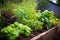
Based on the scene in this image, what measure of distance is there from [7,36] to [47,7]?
1847cm

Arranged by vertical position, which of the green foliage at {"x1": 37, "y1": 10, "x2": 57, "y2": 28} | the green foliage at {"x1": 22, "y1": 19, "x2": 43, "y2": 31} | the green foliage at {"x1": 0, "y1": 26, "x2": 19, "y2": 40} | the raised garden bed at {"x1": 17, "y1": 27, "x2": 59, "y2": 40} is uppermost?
the green foliage at {"x1": 37, "y1": 10, "x2": 57, "y2": 28}

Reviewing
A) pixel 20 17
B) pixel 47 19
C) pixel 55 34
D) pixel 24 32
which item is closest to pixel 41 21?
pixel 47 19

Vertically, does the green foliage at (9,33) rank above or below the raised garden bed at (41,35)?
below

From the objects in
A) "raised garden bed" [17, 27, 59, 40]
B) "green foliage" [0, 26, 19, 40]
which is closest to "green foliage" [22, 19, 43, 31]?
"raised garden bed" [17, 27, 59, 40]

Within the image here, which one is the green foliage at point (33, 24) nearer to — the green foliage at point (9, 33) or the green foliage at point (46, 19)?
the green foliage at point (46, 19)

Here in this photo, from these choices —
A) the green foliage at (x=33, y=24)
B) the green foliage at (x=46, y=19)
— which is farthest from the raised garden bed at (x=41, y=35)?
the green foliage at (x=46, y=19)

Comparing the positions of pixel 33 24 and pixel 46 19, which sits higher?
pixel 46 19

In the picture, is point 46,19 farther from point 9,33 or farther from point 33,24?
point 9,33

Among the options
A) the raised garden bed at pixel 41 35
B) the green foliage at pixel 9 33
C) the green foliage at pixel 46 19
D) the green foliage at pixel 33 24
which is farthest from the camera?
the green foliage at pixel 46 19

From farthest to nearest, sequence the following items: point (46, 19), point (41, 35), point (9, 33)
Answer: point (46, 19) < point (41, 35) < point (9, 33)

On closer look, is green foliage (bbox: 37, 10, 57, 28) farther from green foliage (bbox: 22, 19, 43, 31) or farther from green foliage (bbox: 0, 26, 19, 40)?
green foliage (bbox: 0, 26, 19, 40)

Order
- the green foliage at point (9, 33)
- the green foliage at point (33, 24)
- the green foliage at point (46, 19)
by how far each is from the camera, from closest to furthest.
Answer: the green foliage at point (9, 33) → the green foliage at point (33, 24) → the green foliage at point (46, 19)

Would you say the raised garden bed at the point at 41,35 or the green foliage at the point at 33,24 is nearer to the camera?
the raised garden bed at the point at 41,35

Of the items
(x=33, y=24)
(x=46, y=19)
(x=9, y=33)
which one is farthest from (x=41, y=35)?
(x=46, y=19)
